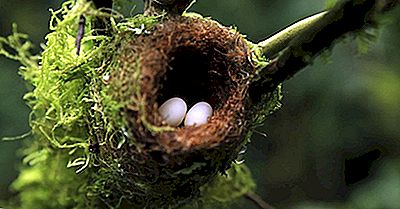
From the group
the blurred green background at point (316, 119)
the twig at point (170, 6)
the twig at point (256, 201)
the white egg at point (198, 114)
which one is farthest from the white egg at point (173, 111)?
the blurred green background at point (316, 119)

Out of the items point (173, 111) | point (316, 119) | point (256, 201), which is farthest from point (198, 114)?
point (316, 119)

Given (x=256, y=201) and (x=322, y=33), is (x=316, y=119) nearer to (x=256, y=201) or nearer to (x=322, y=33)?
(x=256, y=201)

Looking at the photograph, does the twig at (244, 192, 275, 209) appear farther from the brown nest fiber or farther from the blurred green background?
the blurred green background

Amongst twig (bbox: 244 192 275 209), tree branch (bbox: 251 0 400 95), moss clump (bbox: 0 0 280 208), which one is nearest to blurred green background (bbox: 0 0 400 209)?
twig (bbox: 244 192 275 209)

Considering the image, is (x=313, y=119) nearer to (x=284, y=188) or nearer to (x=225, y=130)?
(x=284, y=188)

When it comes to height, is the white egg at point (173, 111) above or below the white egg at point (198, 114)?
above

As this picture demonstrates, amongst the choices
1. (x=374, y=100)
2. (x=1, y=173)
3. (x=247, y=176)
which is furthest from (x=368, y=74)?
(x=1, y=173)

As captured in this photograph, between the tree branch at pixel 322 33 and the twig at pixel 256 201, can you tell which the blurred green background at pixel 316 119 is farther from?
the tree branch at pixel 322 33
